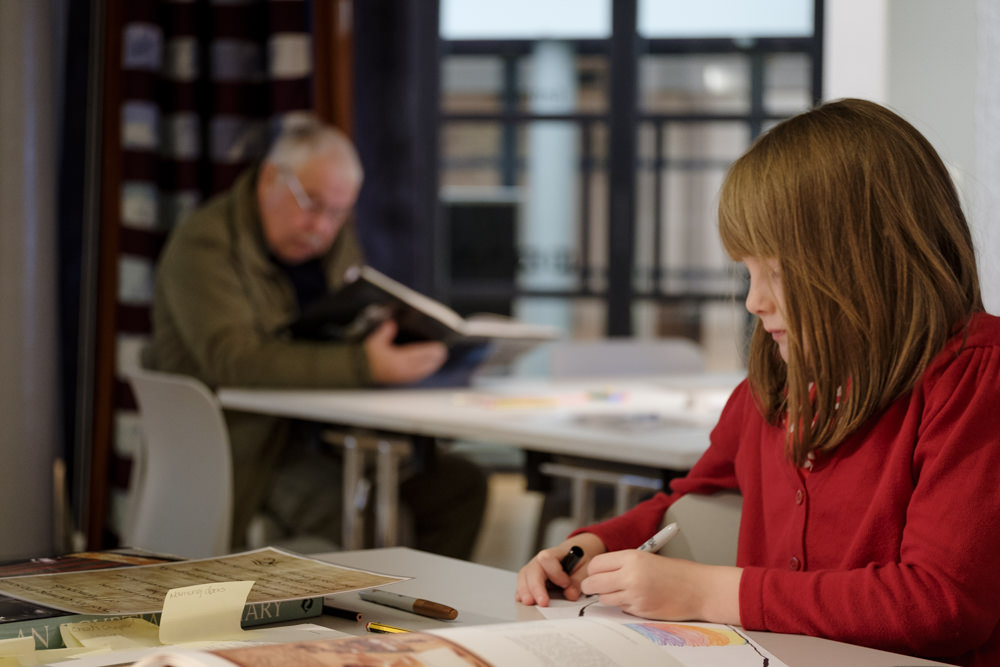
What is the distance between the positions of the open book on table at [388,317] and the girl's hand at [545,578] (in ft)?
4.06

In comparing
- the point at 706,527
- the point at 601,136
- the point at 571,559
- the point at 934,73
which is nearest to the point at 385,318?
the point at 706,527

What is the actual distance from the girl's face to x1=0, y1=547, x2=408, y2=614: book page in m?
0.42

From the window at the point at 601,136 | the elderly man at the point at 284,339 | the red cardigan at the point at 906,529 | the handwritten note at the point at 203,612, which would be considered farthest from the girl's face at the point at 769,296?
the window at the point at 601,136

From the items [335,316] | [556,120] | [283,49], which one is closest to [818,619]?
[335,316]

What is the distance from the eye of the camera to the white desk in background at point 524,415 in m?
1.75

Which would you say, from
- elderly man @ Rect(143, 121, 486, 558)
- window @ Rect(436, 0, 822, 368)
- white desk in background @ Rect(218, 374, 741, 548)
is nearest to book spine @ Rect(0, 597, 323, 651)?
white desk in background @ Rect(218, 374, 741, 548)

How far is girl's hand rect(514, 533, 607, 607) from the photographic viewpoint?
91 cm

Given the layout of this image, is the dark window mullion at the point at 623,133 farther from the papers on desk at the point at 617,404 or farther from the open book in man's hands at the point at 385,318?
the open book in man's hands at the point at 385,318

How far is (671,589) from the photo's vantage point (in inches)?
33.9

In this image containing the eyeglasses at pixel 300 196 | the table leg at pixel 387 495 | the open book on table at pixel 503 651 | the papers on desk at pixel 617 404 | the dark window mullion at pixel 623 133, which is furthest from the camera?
the dark window mullion at pixel 623 133

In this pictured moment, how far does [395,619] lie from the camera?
84 cm

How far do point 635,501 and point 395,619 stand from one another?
1.08 meters

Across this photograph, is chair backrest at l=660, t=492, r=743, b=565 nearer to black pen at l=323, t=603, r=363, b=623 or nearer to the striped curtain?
black pen at l=323, t=603, r=363, b=623

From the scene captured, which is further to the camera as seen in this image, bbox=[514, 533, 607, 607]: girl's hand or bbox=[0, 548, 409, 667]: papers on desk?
bbox=[514, 533, 607, 607]: girl's hand
